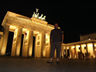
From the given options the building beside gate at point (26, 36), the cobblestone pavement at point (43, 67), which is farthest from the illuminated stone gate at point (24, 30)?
the cobblestone pavement at point (43, 67)

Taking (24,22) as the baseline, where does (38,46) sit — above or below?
below

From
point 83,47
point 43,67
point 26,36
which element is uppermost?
point 26,36

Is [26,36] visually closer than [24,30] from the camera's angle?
No

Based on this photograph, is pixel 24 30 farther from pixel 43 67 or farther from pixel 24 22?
pixel 43 67

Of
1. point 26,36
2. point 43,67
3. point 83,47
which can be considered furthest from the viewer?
point 83,47

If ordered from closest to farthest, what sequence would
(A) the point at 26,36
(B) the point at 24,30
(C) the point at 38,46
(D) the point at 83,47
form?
(B) the point at 24,30 < (A) the point at 26,36 < (C) the point at 38,46 < (D) the point at 83,47

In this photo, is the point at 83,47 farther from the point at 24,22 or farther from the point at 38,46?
the point at 24,22

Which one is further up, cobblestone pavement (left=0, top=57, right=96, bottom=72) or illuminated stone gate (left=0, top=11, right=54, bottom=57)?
illuminated stone gate (left=0, top=11, right=54, bottom=57)

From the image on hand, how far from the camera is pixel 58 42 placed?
5.99 meters

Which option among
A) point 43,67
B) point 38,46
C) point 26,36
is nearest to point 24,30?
point 26,36

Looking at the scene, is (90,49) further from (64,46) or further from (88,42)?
(64,46)

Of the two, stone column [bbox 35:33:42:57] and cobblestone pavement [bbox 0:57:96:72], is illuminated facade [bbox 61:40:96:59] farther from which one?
cobblestone pavement [bbox 0:57:96:72]

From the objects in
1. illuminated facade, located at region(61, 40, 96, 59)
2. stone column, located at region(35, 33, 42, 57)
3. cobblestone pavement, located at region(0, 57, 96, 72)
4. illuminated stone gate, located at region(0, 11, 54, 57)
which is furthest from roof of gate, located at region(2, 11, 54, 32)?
cobblestone pavement, located at region(0, 57, 96, 72)

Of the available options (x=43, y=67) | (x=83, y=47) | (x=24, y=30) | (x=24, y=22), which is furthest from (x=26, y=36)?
(x=43, y=67)
